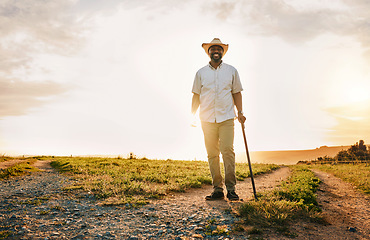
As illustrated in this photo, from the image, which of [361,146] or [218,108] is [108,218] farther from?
[361,146]

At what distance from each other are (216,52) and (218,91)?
1024 millimetres

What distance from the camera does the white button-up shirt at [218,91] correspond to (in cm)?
646

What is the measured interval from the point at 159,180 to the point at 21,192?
4.09 m

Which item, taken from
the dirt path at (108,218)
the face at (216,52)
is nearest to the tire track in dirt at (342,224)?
the dirt path at (108,218)

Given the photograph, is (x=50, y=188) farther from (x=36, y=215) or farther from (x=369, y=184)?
(x=369, y=184)

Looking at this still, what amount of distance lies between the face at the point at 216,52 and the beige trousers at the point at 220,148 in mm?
1634

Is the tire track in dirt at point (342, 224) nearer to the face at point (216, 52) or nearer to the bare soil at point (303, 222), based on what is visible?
the bare soil at point (303, 222)

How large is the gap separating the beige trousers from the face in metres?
1.63

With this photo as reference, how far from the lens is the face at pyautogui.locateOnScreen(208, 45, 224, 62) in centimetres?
665

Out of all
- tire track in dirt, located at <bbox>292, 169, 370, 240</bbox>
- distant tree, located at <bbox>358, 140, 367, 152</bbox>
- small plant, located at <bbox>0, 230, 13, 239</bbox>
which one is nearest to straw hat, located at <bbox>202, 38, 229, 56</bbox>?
tire track in dirt, located at <bbox>292, 169, 370, 240</bbox>

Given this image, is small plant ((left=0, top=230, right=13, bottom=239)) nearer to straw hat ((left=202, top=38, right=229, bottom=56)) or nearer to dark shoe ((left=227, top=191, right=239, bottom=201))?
dark shoe ((left=227, top=191, right=239, bottom=201))

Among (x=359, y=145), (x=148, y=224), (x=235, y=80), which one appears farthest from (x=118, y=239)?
(x=359, y=145)

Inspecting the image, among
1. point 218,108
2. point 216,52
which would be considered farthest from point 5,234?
point 216,52

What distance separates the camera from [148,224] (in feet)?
14.9
